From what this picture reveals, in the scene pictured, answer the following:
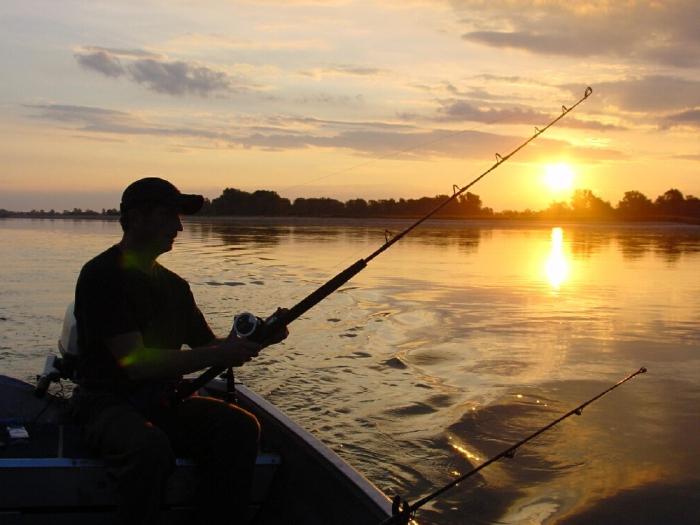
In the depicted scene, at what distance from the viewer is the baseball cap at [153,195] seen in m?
3.52

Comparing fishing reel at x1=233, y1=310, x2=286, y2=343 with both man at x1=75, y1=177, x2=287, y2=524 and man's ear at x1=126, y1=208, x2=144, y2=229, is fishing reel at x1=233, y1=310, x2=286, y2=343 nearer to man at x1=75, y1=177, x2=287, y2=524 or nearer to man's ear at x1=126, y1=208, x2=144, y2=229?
man at x1=75, y1=177, x2=287, y2=524

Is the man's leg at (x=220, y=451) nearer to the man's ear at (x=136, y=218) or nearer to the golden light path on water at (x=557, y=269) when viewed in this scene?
the man's ear at (x=136, y=218)

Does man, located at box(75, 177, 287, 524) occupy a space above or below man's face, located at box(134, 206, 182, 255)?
below

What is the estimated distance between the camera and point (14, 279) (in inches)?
620

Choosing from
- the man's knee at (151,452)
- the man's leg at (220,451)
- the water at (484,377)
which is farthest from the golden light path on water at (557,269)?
the man's knee at (151,452)

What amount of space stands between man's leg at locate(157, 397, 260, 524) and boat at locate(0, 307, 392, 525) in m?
0.10

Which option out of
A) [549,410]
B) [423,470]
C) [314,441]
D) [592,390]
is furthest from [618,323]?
[314,441]

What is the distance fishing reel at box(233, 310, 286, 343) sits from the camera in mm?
3652

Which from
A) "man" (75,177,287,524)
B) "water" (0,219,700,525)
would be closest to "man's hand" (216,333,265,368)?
"man" (75,177,287,524)

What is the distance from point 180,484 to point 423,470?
2.15 m

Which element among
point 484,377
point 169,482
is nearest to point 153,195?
point 169,482

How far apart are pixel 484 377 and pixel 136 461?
5236 millimetres

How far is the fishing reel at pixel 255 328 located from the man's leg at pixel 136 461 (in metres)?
0.59

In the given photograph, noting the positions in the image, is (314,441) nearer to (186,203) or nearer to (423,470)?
(186,203)
